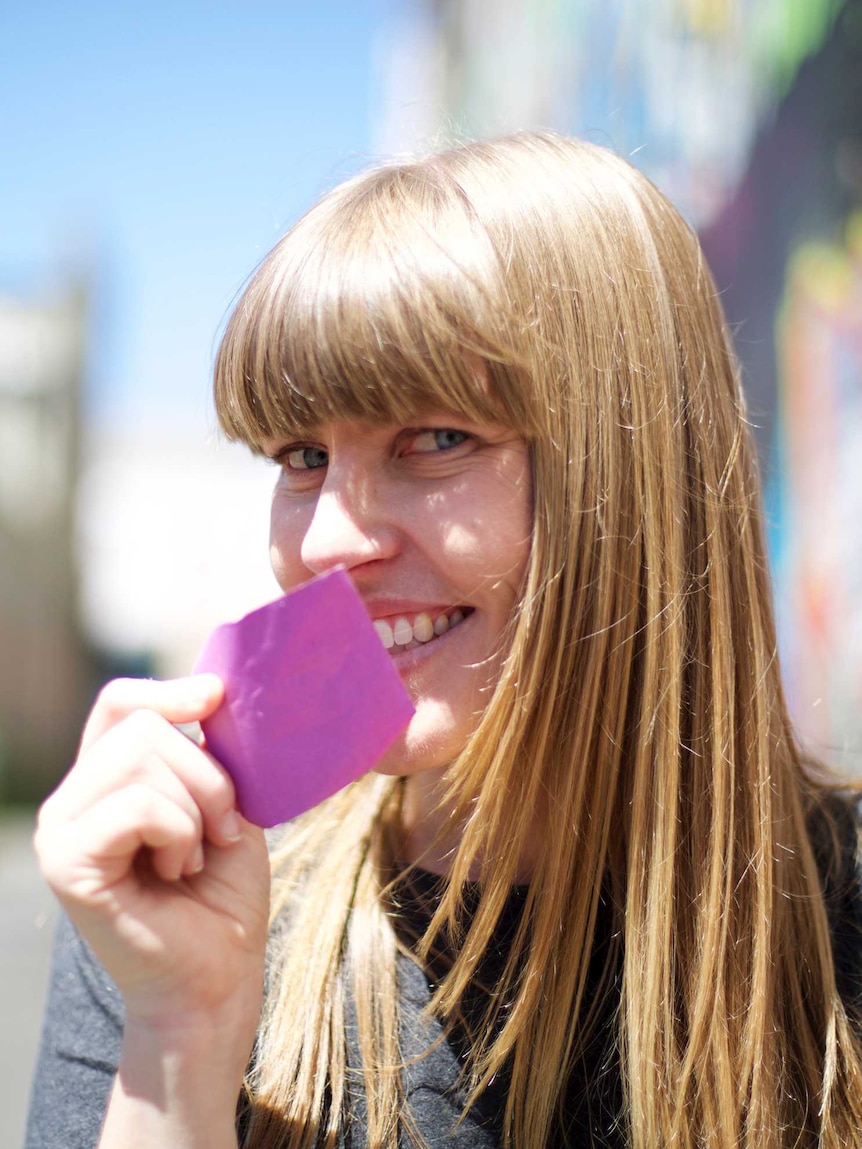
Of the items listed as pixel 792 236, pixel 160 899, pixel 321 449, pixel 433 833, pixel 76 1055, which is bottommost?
pixel 76 1055

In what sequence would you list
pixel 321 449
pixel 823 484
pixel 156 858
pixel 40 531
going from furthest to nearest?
pixel 40 531, pixel 823 484, pixel 321 449, pixel 156 858

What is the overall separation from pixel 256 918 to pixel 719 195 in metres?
3.69

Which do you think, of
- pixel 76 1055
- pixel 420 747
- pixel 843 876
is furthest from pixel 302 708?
pixel 843 876

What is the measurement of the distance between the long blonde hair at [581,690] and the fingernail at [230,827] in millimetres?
308

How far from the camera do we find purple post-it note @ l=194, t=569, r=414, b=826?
1024 millimetres

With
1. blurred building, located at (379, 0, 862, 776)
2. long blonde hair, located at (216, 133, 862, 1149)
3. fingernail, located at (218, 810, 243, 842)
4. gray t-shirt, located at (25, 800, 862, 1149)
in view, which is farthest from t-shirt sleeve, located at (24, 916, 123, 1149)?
blurred building, located at (379, 0, 862, 776)

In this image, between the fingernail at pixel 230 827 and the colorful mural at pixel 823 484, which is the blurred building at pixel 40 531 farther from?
the fingernail at pixel 230 827

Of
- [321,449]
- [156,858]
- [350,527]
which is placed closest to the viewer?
[156,858]

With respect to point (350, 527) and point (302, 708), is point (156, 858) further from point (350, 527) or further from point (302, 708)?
point (350, 527)

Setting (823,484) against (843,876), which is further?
(823,484)

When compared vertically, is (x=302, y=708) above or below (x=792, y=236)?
below

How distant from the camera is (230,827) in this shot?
1.05 metres

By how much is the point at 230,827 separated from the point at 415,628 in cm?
36

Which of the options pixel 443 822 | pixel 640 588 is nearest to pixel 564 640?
pixel 640 588
